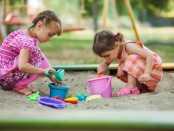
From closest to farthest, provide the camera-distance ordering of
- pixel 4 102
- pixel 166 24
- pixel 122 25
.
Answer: pixel 4 102 < pixel 166 24 < pixel 122 25

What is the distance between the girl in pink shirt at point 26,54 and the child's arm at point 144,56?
1.50ft

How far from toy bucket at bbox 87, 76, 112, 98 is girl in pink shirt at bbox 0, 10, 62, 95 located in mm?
264

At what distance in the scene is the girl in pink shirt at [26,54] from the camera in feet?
7.76

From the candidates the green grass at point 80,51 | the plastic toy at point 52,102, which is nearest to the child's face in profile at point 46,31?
the plastic toy at point 52,102

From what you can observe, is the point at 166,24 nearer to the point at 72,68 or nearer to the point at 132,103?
the point at 72,68

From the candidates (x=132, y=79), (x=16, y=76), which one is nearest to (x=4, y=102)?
(x=16, y=76)

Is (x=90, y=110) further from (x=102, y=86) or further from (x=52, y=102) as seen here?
(x=102, y=86)

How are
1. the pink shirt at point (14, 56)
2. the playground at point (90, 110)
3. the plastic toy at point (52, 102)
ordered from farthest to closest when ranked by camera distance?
the pink shirt at point (14, 56) < the plastic toy at point (52, 102) < the playground at point (90, 110)

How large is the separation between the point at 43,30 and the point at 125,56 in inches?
21.2

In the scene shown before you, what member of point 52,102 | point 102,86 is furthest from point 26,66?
point 102,86

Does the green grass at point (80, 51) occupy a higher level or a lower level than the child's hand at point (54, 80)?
lower

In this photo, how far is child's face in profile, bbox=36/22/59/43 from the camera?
2404mm

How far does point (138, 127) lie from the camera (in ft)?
2.88

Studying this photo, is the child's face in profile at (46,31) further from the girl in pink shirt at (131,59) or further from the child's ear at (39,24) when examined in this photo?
the girl in pink shirt at (131,59)
